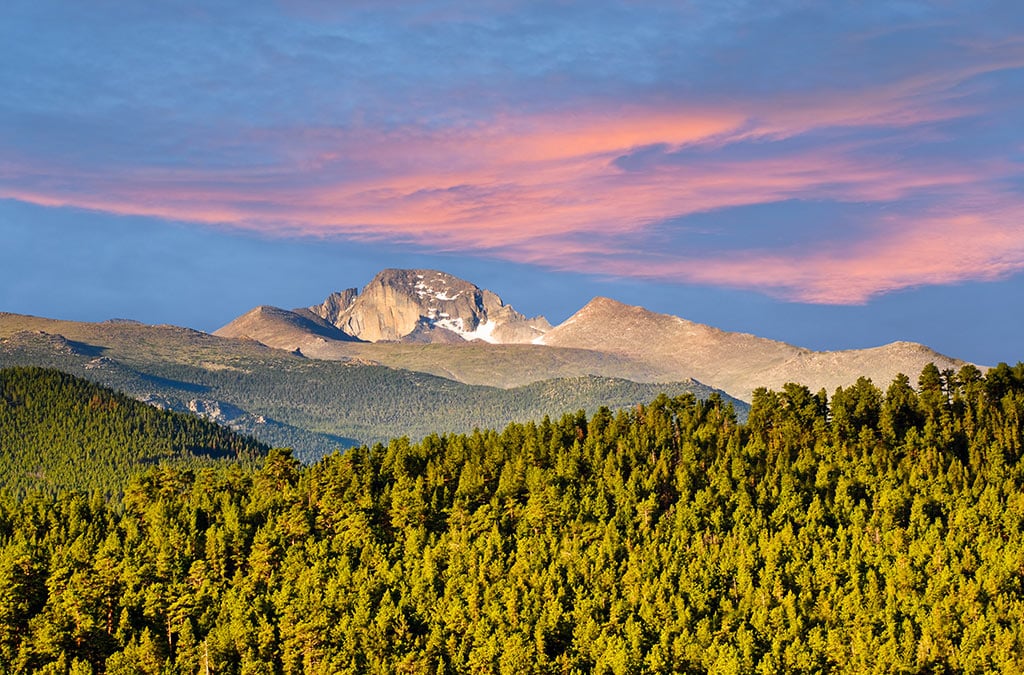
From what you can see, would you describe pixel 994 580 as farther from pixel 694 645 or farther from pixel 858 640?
pixel 694 645

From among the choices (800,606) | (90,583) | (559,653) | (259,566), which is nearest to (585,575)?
(559,653)

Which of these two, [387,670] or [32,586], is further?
[32,586]

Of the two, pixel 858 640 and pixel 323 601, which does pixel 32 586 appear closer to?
pixel 323 601

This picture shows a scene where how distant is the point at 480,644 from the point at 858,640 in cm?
5230

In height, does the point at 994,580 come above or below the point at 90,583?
above

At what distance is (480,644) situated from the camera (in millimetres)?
168875

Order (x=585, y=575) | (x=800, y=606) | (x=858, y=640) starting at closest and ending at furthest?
(x=858, y=640) → (x=800, y=606) → (x=585, y=575)

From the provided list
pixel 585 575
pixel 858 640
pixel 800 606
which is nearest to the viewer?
pixel 858 640

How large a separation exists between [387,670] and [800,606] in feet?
199

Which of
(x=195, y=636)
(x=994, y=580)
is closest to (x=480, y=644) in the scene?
(x=195, y=636)

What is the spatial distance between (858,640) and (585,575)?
44.0 metres

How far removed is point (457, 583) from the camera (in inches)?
7239

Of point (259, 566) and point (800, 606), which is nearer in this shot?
point (800, 606)

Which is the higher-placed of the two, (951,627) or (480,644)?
(951,627)
